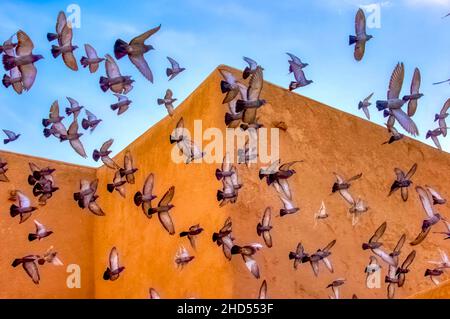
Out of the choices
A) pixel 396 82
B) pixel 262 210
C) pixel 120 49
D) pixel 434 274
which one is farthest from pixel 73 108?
pixel 434 274

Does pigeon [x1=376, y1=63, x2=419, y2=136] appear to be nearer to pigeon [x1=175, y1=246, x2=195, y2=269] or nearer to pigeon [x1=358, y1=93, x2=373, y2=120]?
pigeon [x1=358, y1=93, x2=373, y2=120]

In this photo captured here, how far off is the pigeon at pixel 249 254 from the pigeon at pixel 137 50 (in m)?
2.86

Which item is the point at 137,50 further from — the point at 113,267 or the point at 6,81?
the point at 113,267

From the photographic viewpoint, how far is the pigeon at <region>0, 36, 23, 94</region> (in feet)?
28.7

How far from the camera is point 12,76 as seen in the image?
9.08 metres

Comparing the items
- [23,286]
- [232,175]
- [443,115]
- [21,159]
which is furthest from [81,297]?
[443,115]

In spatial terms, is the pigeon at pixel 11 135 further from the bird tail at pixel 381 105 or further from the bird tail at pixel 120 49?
the bird tail at pixel 381 105

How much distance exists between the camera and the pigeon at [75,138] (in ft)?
32.0

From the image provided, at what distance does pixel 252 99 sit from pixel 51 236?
6.02 m

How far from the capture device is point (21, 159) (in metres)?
13.7

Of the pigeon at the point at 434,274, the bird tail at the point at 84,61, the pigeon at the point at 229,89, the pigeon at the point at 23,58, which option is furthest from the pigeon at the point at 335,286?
the pigeon at the point at 23,58

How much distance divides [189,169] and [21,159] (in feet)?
14.0

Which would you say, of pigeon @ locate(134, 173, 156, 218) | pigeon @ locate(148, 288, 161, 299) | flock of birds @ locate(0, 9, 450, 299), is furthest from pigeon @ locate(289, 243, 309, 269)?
pigeon @ locate(148, 288, 161, 299)
